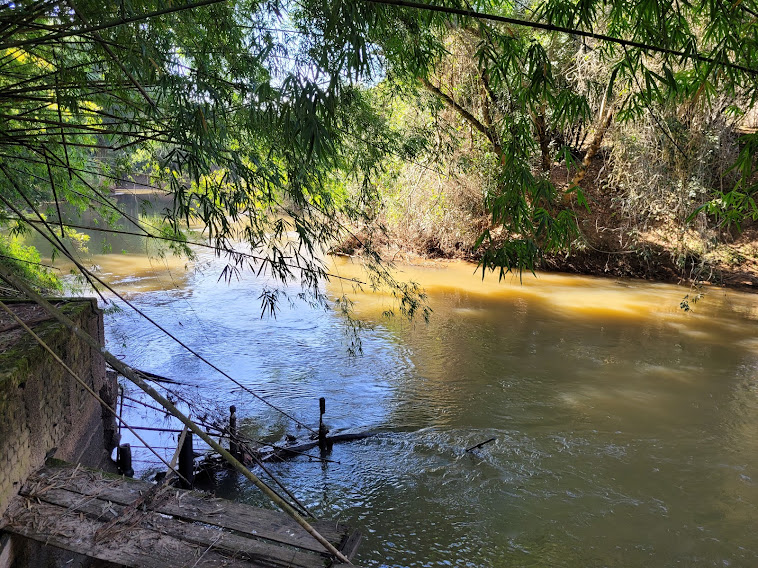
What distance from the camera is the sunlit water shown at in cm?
424

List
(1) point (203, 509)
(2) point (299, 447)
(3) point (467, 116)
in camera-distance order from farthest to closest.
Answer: (3) point (467, 116) < (2) point (299, 447) < (1) point (203, 509)

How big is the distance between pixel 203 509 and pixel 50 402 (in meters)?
1.27

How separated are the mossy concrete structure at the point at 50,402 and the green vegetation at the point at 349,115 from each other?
2.17 feet

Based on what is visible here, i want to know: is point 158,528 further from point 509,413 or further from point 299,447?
point 509,413

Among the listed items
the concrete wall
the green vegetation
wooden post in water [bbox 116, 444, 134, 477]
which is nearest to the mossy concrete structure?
the concrete wall

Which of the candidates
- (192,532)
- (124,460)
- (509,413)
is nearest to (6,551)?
(192,532)

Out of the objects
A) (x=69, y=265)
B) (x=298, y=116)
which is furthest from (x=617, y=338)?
(x=69, y=265)

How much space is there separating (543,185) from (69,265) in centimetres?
1266

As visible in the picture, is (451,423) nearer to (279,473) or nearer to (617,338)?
(279,473)

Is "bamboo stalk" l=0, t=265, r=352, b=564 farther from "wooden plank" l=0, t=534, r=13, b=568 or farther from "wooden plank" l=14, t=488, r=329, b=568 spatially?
"wooden plank" l=0, t=534, r=13, b=568

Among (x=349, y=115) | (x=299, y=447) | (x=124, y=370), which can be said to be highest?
(x=349, y=115)

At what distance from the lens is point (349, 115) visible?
4.79 metres

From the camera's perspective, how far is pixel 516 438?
559 cm

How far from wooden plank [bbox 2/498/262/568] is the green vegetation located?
1099mm
